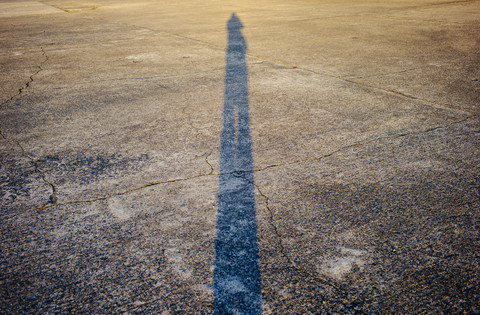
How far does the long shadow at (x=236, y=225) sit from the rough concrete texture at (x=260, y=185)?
42mm

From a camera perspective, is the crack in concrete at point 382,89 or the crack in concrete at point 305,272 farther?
the crack in concrete at point 382,89

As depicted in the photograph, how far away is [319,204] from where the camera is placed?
9.27ft

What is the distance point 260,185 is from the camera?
309cm

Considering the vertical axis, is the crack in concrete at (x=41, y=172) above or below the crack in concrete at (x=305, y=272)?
above

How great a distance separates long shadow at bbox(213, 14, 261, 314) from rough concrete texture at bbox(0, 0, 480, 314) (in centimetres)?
4

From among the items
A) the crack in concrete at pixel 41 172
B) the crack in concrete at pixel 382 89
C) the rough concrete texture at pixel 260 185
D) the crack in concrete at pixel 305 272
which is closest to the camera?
the crack in concrete at pixel 305 272

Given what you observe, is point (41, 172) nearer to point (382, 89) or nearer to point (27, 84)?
point (27, 84)

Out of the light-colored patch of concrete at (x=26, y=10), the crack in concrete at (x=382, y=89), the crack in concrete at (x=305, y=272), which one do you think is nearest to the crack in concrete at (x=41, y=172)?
the crack in concrete at (x=305, y=272)

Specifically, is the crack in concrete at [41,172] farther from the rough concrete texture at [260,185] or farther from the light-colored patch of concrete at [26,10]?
the light-colored patch of concrete at [26,10]

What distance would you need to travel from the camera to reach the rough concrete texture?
208 cm

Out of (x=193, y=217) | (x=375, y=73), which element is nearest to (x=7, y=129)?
(x=193, y=217)

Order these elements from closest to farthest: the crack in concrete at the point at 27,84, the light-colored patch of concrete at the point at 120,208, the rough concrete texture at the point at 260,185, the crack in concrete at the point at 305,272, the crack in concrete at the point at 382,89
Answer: the crack in concrete at the point at 305,272
the rough concrete texture at the point at 260,185
the light-colored patch of concrete at the point at 120,208
the crack in concrete at the point at 382,89
the crack in concrete at the point at 27,84

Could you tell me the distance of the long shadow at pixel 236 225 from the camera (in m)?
2.02

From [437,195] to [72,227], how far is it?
10.0 feet
